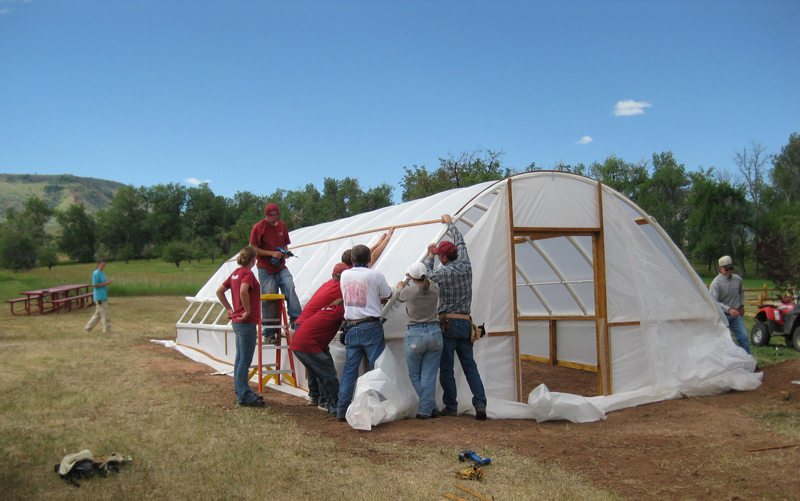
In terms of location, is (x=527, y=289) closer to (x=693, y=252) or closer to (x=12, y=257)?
(x=693, y=252)

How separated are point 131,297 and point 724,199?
4244cm

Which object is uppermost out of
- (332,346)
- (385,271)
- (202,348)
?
(385,271)

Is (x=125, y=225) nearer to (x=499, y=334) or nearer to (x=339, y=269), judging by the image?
(x=339, y=269)

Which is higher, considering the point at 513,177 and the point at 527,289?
the point at 513,177

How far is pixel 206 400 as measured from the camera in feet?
22.4

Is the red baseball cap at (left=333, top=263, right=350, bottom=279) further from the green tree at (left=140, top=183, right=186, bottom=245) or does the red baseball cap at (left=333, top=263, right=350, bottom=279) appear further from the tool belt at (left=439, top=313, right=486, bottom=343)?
the green tree at (left=140, top=183, right=186, bottom=245)

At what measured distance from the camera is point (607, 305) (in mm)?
6883

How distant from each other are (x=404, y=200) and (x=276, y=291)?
26220 millimetres

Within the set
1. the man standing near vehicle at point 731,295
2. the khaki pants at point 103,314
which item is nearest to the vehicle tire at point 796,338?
the man standing near vehicle at point 731,295

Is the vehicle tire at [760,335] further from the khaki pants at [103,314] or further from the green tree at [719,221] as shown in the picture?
the green tree at [719,221]

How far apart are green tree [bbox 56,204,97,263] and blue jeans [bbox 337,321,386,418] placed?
69906 millimetres

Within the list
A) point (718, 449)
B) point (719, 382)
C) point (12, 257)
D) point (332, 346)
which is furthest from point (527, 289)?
point (12, 257)

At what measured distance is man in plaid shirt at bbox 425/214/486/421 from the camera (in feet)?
18.9

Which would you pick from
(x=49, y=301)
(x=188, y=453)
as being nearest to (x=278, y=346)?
(x=188, y=453)
